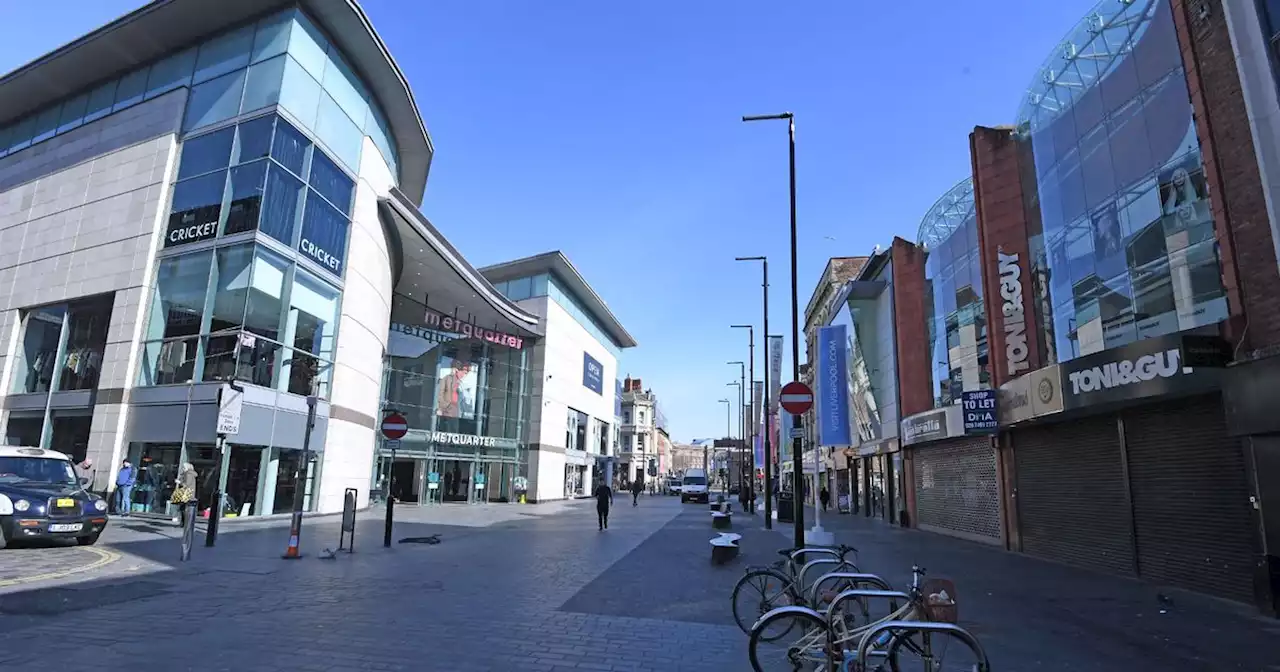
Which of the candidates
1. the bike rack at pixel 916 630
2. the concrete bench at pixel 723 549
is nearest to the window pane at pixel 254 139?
the concrete bench at pixel 723 549

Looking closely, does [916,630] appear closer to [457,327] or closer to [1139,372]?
[1139,372]

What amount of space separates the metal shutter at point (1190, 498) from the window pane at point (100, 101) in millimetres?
32456

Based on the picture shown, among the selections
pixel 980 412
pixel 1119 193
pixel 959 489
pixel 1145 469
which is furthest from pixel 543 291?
pixel 1145 469

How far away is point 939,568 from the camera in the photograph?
13.2 m

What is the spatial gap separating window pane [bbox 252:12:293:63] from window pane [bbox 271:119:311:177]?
241 centimetres

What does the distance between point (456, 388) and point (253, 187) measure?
1915 centimetres

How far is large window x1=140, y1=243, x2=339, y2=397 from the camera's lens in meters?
20.2

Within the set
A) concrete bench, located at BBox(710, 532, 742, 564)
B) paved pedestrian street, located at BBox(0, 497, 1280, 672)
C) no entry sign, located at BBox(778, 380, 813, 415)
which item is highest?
no entry sign, located at BBox(778, 380, 813, 415)

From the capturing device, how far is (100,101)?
25.1 m

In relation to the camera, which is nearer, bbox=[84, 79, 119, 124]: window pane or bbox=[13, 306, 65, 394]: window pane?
bbox=[13, 306, 65, 394]: window pane

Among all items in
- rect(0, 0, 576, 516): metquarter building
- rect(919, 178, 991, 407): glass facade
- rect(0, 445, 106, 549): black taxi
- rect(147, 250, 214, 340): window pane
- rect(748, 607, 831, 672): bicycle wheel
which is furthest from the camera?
rect(147, 250, 214, 340): window pane

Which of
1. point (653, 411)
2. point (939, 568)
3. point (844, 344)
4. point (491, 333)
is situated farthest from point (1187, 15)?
point (653, 411)

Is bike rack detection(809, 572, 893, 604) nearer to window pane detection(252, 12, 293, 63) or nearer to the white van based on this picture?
window pane detection(252, 12, 293, 63)

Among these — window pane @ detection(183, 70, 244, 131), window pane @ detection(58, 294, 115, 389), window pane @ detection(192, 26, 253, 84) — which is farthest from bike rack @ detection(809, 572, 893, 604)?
window pane @ detection(58, 294, 115, 389)
